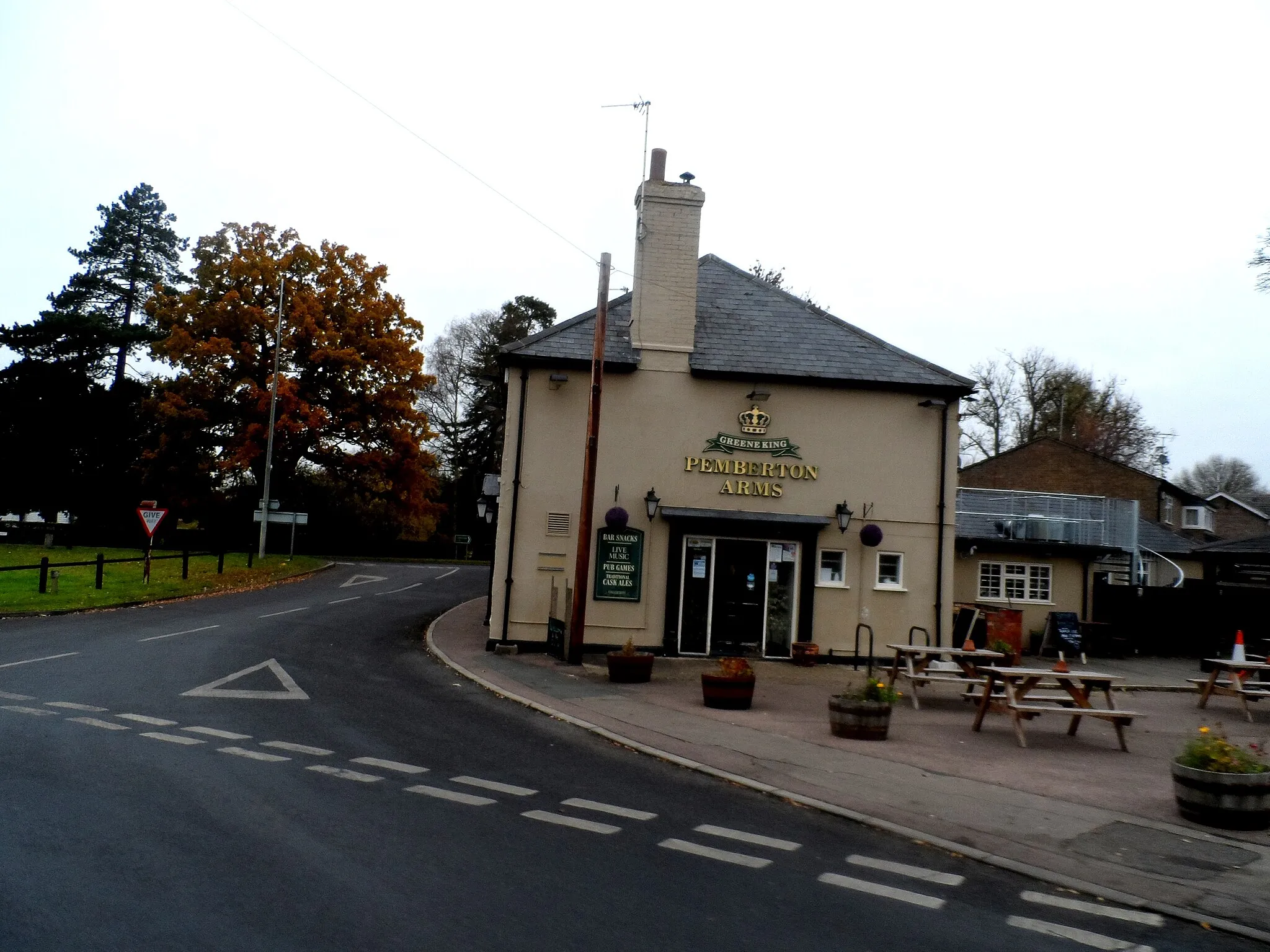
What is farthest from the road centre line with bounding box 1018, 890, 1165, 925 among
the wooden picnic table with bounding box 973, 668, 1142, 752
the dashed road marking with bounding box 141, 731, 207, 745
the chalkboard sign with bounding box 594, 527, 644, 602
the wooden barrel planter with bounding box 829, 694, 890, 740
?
the chalkboard sign with bounding box 594, 527, 644, 602

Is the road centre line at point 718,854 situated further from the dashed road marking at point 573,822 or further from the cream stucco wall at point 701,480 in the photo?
the cream stucco wall at point 701,480

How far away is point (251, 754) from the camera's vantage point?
9.11 metres

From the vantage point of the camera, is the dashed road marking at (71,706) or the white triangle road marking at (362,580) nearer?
the dashed road marking at (71,706)

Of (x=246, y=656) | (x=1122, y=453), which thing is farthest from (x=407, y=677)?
(x=1122, y=453)

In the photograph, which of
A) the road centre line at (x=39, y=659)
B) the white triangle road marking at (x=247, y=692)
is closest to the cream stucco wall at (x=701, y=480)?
the white triangle road marking at (x=247, y=692)

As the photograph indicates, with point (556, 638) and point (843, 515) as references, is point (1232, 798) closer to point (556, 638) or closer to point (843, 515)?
point (843, 515)

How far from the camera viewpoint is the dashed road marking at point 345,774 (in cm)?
832

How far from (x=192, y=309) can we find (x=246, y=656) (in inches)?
1182

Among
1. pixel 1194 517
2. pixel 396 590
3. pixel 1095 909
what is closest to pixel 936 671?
pixel 1095 909

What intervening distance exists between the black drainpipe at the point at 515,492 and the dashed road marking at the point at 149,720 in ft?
27.0

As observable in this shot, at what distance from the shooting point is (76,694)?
11898mm

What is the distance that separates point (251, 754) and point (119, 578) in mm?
23649

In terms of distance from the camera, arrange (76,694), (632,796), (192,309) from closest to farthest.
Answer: (632,796)
(76,694)
(192,309)

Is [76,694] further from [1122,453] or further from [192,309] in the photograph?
[1122,453]
